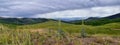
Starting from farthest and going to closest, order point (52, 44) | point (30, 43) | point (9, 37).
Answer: point (9, 37)
point (52, 44)
point (30, 43)

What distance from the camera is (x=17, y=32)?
24.0 feet

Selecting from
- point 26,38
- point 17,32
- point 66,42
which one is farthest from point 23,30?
point 66,42

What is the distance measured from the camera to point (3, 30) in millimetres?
7484

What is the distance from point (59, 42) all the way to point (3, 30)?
191 centimetres

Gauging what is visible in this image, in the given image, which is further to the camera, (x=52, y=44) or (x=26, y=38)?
(x=52, y=44)

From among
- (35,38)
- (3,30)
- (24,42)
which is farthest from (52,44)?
(3,30)

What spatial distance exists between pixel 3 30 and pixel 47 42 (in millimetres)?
1145

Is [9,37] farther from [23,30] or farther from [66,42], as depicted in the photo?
[66,42]

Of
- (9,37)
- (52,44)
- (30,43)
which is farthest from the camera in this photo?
(9,37)

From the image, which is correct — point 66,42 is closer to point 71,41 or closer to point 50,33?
point 71,41

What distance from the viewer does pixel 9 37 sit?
7.21 metres

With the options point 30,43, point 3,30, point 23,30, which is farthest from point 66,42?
point 3,30

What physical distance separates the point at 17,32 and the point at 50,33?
81 centimetres

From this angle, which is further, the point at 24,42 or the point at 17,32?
the point at 17,32
